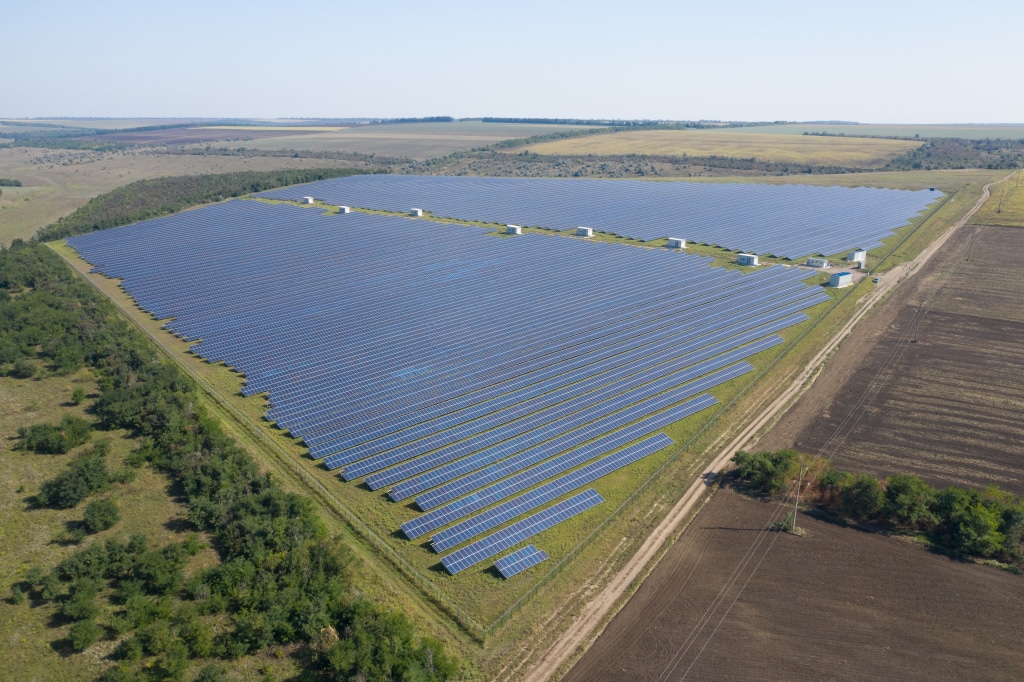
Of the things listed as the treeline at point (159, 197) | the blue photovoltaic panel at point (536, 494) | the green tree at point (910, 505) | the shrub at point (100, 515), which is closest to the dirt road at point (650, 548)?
the blue photovoltaic panel at point (536, 494)

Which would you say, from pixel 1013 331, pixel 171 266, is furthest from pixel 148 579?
pixel 1013 331

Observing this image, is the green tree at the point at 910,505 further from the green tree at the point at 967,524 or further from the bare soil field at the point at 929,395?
the bare soil field at the point at 929,395

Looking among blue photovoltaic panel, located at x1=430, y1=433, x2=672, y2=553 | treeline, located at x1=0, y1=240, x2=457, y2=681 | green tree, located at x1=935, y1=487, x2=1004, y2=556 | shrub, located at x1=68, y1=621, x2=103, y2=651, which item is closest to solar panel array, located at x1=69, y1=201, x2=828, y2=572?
blue photovoltaic panel, located at x1=430, y1=433, x2=672, y2=553

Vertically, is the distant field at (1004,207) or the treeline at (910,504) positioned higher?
the distant field at (1004,207)

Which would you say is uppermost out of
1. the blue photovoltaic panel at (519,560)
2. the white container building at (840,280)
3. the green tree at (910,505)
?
the white container building at (840,280)

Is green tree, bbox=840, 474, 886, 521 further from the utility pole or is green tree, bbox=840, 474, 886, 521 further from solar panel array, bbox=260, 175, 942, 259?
solar panel array, bbox=260, 175, 942, 259

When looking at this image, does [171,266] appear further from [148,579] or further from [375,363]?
[148,579]

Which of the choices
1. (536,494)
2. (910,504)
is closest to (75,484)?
(536,494)
